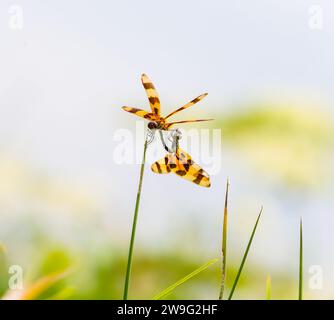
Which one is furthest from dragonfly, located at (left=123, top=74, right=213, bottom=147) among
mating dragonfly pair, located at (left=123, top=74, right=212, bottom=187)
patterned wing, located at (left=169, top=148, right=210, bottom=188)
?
patterned wing, located at (left=169, top=148, right=210, bottom=188)

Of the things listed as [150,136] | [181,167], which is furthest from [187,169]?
[150,136]

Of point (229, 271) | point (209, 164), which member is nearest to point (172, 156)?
point (209, 164)

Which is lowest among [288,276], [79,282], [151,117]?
[288,276]

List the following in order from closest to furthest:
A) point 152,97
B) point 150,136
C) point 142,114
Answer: point 150,136 → point 142,114 → point 152,97

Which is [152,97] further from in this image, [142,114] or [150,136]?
[150,136]

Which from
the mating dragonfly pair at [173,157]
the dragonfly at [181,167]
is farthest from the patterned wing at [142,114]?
the dragonfly at [181,167]

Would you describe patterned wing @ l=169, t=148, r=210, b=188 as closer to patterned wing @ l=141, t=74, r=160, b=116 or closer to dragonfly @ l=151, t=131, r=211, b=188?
dragonfly @ l=151, t=131, r=211, b=188
